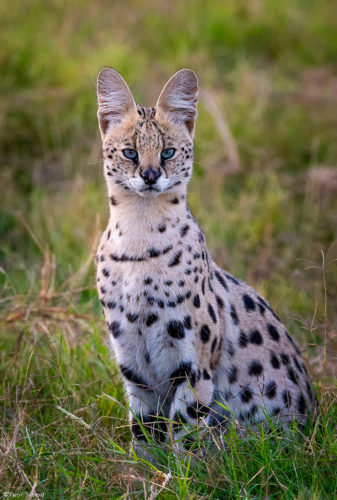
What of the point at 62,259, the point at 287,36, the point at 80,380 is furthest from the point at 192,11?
the point at 80,380

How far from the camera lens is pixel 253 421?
3.66m

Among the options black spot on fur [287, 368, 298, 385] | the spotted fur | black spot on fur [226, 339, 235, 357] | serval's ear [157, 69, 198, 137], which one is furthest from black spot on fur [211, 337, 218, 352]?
serval's ear [157, 69, 198, 137]

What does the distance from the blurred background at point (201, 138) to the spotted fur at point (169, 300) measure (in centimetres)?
59

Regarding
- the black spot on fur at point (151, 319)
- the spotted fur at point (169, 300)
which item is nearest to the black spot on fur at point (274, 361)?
the spotted fur at point (169, 300)

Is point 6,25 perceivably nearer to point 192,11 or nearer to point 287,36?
point 192,11

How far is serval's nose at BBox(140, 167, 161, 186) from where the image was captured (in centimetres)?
342

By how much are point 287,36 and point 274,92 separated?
1403 millimetres

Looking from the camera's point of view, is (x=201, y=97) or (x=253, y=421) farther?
(x=201, y=97)

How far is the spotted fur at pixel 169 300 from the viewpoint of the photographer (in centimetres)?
348

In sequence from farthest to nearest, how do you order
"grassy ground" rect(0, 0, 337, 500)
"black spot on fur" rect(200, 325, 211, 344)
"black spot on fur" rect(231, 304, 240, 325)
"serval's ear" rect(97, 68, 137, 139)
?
"black spot on fur" rect(231, 304, 240, 325)
"serval's ear" rect(97, 68, 137, 139)
"black spot on fur" rect(200, 325, 211, 344)
"grassy ground" rect(0, 0, 337, 500)

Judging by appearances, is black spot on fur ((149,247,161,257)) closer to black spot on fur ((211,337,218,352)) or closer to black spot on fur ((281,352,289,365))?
black spot on fur ((211,337,218,352))

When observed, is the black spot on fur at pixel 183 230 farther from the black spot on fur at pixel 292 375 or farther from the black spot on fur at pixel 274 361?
the black spot on fur at pixel 292 375

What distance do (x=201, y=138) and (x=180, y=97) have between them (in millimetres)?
3572

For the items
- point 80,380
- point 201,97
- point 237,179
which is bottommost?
point 80,380
